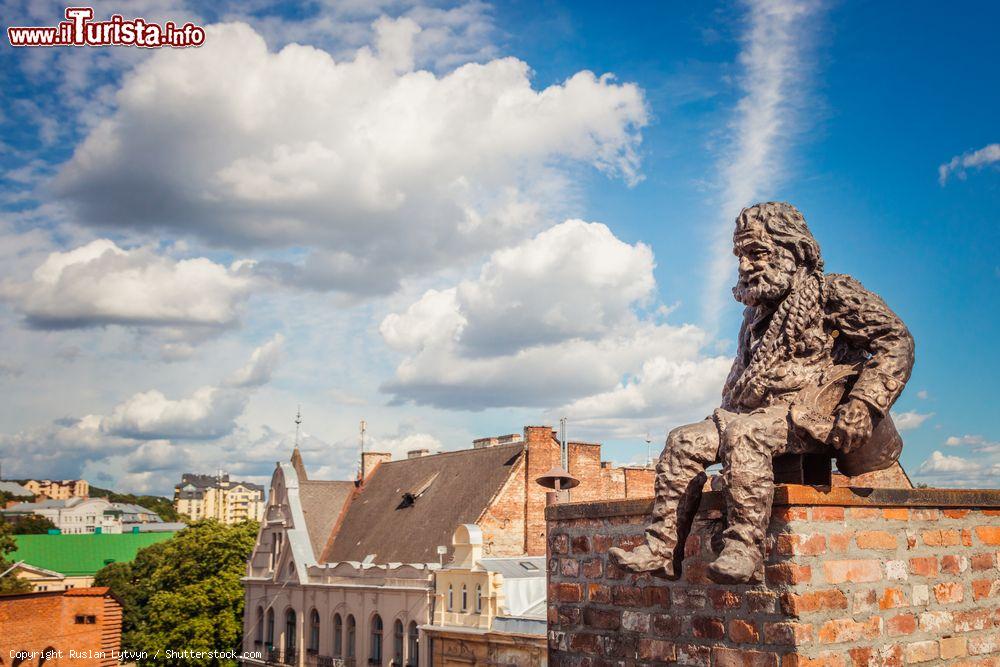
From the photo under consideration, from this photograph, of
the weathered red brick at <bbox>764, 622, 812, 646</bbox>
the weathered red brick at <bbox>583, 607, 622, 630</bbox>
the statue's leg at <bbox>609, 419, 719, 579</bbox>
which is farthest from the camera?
the weathered red brick at <bbox>583, 607, 622, 630</bbox>

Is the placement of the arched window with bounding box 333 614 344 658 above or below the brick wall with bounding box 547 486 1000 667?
below

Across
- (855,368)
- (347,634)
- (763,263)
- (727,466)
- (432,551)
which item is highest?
(763,263)

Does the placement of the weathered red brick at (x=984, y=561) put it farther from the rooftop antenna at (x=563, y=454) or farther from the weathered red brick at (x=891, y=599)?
the rooftop antenna at (x=563, y=454)

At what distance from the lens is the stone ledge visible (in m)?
4.84

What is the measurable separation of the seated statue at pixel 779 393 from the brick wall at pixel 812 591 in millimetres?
201

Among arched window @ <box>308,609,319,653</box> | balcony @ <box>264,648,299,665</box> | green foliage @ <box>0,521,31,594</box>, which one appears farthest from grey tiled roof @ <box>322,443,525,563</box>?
green foliage @ <box>0,521,31,594</box>

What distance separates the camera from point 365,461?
53938 mm

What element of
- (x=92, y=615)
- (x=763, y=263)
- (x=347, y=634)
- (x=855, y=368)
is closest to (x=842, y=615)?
(x=855, y=368)

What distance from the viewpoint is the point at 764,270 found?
5.44 m

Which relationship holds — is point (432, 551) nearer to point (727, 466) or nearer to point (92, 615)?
point (92, 615)

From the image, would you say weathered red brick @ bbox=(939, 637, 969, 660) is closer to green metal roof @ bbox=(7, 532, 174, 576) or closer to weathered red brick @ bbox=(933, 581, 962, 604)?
weathered red brick @ bbox=(933, 581, 962, 604)

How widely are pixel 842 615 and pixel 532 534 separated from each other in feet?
117

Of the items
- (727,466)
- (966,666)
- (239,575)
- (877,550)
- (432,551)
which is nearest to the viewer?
(727,466)

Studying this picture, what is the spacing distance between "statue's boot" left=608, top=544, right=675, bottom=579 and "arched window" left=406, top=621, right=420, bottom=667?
33.6 metres
